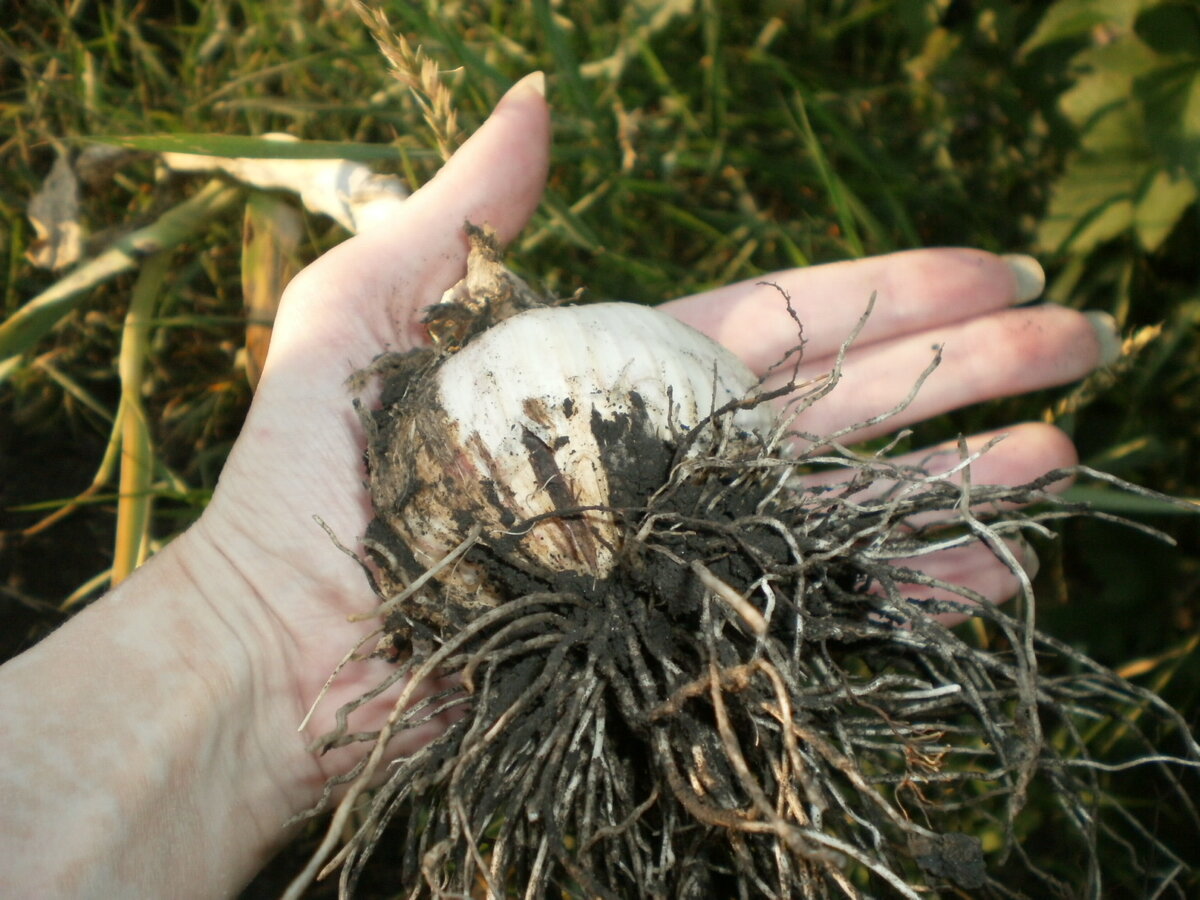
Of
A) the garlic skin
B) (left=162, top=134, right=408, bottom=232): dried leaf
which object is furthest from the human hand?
the garlic skin

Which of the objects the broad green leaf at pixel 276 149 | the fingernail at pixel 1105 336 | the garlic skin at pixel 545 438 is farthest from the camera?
the fingernail at pixel 1105 336

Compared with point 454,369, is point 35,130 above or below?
above

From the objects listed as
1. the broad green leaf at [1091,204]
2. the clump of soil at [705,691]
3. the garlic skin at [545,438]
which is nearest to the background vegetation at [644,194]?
the broad green leaf at [1091,204]

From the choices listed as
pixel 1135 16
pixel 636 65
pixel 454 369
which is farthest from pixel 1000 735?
pixel 636 65

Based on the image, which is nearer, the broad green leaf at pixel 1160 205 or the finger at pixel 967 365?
the broad green leaf at pixel 1160 205

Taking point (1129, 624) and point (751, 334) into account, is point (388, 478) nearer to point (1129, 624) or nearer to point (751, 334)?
point (751, 334)

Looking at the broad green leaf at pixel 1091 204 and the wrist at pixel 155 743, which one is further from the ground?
the wrist at pixel 155 743

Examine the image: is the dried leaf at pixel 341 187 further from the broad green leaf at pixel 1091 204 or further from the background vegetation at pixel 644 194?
the broad green leaf at pixel 1091 204
